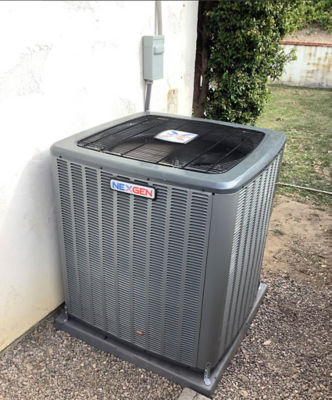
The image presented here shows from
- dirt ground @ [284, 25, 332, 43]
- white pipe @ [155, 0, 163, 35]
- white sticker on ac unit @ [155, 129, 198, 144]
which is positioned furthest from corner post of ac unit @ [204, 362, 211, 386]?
dirt ground @ [284, 25, 332, 43]

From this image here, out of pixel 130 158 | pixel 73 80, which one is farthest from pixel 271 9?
pixel 130 158

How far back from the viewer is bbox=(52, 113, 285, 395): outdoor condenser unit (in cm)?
153

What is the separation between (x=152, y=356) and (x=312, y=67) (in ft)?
37.6

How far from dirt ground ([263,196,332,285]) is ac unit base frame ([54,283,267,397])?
774 mm

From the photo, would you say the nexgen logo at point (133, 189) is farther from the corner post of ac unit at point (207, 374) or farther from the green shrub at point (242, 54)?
the green shrub at point (242, 54)

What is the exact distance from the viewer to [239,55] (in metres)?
3.82

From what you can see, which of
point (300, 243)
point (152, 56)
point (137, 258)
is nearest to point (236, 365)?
point (137, 258)

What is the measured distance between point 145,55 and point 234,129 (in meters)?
0.84

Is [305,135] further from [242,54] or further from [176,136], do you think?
[176,136]

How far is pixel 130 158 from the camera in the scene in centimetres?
165

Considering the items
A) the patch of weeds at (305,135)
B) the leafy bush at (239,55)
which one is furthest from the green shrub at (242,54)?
the patch of weeds at (305,135)

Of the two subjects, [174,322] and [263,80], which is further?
[263,80]

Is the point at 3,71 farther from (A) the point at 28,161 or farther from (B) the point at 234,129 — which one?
(B) the point at 234,129

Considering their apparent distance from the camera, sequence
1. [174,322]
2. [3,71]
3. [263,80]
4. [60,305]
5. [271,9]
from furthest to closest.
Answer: [263,80] → [271,9] → [60,305] → [174,322] → [3,71]
